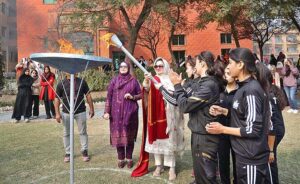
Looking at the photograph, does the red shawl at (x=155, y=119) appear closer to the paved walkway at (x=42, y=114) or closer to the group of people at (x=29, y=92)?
the group of people at (x=29, y=92)

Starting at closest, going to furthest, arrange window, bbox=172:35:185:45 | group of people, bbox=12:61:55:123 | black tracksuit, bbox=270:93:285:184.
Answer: black tracksuit, bbox=270:93:285:184 → group of people, bbox=12:61:55:123 → window, bbox=172:35:185:45

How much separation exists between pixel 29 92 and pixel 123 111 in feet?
20.9

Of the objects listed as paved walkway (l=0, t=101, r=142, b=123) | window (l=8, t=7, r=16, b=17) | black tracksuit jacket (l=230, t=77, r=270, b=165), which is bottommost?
paved walkway (l=0, t=101, r=142, b=123)

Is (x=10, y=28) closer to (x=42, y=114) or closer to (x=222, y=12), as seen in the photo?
(x=42, y=114)

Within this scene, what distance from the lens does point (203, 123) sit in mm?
3232

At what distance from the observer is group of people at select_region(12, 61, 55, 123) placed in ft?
34.3

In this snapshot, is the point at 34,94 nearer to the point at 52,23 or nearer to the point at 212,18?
the point at 212,18

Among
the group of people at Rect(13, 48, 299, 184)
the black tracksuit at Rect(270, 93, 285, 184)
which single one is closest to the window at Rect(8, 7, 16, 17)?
the group of people at Rect(13, 48, 299, 184)

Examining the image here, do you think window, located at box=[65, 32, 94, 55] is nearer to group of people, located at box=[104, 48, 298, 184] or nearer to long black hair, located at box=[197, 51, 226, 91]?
group of people, located at box=[104, 48, 298, 184]

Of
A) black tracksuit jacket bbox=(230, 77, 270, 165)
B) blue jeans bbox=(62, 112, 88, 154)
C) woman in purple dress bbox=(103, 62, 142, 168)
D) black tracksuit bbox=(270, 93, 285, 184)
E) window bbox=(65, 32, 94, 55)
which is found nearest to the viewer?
black tracksuit jacket bbox=(230, 77, 270, 165)

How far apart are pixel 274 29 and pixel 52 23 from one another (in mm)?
20847

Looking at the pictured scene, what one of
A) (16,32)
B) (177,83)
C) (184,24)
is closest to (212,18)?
(184,24)

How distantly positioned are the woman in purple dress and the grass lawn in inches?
15.3

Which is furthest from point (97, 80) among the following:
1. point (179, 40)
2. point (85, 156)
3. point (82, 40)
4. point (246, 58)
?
point (179, 40)
